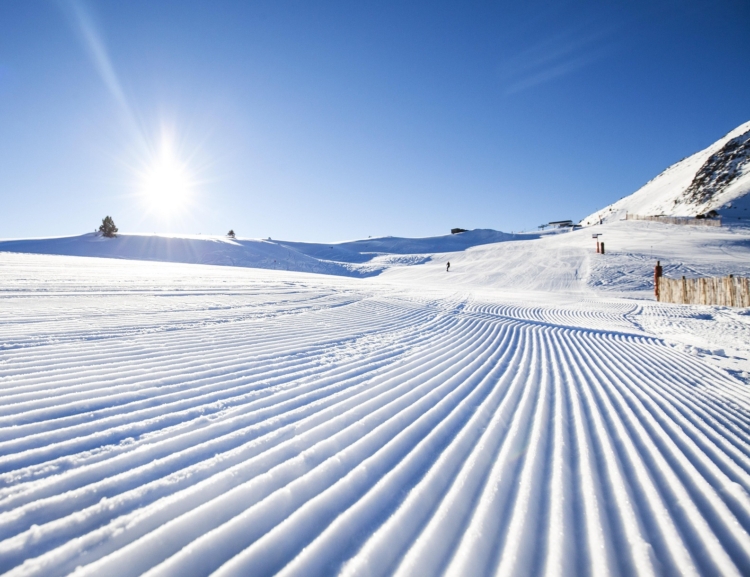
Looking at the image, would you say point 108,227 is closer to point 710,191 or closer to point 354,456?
point 354,456

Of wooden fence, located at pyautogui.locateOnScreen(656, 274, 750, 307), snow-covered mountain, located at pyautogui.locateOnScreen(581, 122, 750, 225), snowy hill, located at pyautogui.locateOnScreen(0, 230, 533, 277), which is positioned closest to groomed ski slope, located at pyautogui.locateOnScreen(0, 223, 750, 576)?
wooden fence, located at pyautogui.locateOnScreen(656, 274, 750, 307)

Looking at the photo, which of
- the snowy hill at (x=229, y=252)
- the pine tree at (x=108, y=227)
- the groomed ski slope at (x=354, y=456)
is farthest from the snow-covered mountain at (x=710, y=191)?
the pine tree at (x=108, y=227)

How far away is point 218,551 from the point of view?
1.68m

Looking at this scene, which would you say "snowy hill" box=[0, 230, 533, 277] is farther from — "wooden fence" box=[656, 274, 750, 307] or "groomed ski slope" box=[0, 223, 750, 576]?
"groomed ski slope" box=[0, 223, 750, 576]

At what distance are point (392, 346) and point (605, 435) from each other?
3.61m

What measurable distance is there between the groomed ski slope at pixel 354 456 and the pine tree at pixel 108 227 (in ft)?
160

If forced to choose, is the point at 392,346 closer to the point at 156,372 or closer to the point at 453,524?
the point at 156,372

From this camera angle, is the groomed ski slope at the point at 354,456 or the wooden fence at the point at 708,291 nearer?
the groomed ski slope at the point at 354,456

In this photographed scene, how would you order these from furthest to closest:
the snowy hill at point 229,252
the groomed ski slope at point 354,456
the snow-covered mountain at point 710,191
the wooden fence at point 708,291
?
the snow-covered mountain at point 710,191 < the snowy hill at point 229,252 < the wooden fence at point 708,291 < the groomed ski slope at point 354,456

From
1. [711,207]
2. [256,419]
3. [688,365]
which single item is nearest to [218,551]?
[256,419]

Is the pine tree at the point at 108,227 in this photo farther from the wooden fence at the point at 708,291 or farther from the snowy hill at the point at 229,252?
the wooden fence at the point at 708,291

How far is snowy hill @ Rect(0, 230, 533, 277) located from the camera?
127 ft

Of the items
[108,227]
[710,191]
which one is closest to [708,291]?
[108,227]

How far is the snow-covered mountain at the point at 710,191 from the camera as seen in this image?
56.4 m
